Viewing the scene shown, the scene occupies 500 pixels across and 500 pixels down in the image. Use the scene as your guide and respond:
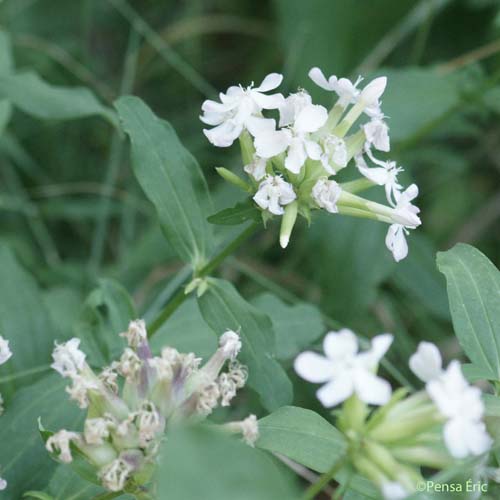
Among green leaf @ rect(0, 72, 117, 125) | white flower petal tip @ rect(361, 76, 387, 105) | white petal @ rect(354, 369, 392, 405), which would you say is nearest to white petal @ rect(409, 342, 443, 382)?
white petal @ rect(354, 369, 392, 405)

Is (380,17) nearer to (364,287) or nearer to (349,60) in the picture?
(349,60)

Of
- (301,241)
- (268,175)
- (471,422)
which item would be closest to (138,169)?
(268,175)

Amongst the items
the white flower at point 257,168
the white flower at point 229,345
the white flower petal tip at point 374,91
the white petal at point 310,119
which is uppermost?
the white flower petal tip at point 374,91

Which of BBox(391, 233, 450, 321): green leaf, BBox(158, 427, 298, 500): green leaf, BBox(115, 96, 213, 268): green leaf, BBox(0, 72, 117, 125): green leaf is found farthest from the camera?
BBox(391, 233, 450, 321): green leaf

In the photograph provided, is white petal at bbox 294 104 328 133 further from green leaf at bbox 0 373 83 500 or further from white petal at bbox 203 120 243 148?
green leaf at bbox 0 373 83 500

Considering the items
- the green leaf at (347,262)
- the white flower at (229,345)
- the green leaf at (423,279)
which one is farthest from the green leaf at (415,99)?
the white flower at (229,345)

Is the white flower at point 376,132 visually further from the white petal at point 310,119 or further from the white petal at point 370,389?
the white petal at point 370,389
